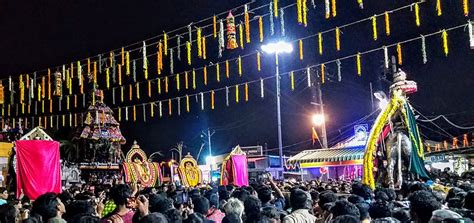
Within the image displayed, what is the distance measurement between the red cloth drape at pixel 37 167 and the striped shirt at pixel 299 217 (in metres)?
7.44

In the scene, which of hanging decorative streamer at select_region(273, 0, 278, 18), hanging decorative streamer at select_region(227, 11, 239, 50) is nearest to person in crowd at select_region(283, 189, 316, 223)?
hanging decorative streamer at select_region(273, 0, 278, 18)

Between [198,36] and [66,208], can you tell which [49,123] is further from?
[66,208]

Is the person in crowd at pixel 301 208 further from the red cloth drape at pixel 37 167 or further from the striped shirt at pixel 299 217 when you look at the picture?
the red cloth drape at pixel 37 167

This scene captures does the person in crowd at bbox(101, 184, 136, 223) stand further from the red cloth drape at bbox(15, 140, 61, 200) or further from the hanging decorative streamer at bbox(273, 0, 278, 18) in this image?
the hanging decorative streamer at bbox(273, 0, 278, 18)

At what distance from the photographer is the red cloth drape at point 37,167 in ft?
37.2

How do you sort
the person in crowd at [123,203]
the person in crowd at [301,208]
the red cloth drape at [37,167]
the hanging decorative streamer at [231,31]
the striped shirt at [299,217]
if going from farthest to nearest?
the hanging decorative streamer at [231,31] < the red cloth drape at [37,167] < the person in crowd at [301,208] < the striped shirt at [299,217] < the person in crowd at [123,203]

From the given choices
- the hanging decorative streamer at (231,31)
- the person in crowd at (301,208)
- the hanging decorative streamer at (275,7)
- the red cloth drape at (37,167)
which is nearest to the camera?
the person in crowd at (301,208)

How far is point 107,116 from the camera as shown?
96.1 ft

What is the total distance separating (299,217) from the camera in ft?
20.4

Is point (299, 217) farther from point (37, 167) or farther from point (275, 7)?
point (275, 7)

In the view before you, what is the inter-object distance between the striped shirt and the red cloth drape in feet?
24.4

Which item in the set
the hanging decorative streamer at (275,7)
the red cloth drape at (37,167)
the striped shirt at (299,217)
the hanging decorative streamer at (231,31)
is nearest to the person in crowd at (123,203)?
the striped shirt at (299,217)

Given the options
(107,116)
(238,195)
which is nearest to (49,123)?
(107,116)

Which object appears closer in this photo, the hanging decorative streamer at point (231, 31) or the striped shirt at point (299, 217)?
the striped shirt at point (299, 217)
